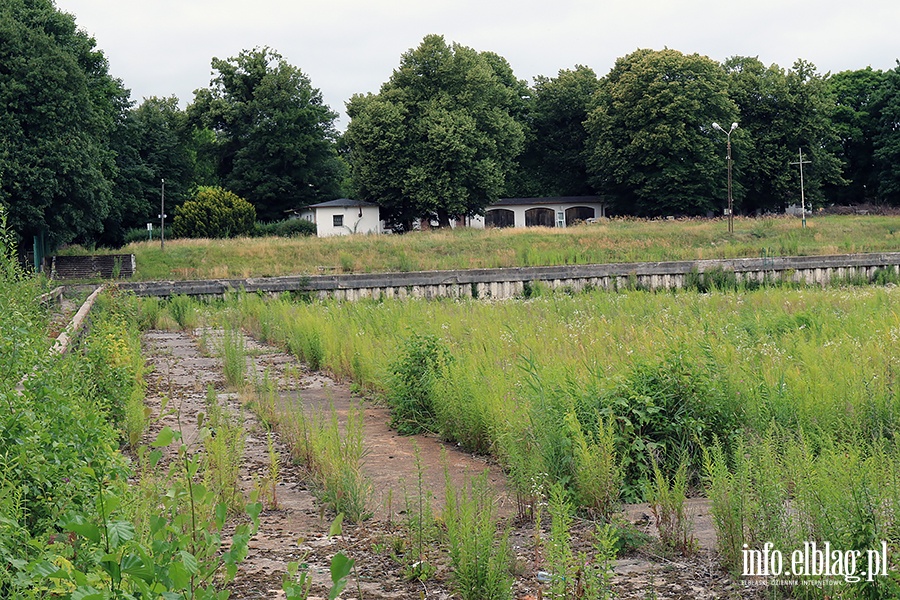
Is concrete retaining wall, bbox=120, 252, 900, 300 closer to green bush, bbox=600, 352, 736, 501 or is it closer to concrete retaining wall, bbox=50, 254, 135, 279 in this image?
concrete retaining wall, bbox=50, 254, 135, 279

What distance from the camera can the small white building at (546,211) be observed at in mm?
67000

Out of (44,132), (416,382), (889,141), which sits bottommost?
(416,382)

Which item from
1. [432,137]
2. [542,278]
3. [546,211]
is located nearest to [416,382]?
[542,278]

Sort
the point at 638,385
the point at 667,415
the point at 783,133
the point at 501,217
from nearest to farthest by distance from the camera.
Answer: the point at 667,415, the point at 638,385, the point at 783,133, the point at 501,217

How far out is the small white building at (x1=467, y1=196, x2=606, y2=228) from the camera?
67.0m

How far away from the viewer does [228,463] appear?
21.2 feet

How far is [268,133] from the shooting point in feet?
216

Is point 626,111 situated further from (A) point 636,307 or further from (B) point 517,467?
(B) point 517,467

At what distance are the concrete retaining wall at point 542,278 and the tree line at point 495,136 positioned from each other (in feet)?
61.9

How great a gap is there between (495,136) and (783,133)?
2114 centimetres

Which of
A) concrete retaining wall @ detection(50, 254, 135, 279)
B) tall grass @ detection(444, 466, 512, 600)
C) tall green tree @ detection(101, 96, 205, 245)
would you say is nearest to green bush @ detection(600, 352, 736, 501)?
tall grass @ detection(444, 466, 512, 600)

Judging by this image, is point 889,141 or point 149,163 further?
point 149,163

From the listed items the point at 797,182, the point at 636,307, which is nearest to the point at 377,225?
the point at 797,182

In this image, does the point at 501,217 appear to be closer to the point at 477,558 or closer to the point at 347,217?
the point at 347,217
